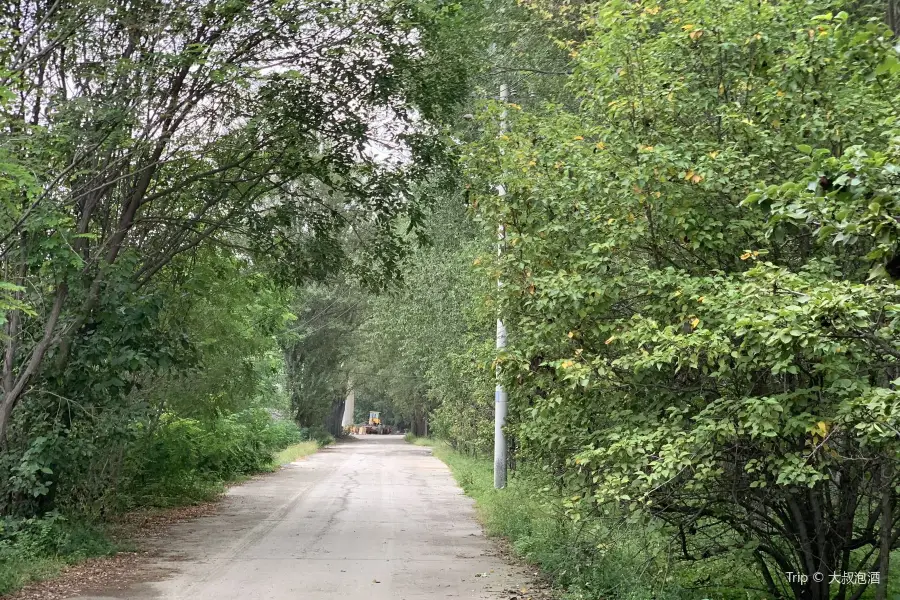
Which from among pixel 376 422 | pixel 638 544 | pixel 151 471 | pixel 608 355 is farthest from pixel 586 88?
pixel 376 422

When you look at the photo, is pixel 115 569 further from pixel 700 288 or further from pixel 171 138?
pixel 700 288

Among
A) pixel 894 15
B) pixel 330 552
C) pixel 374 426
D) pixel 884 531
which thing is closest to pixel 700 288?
pixel 884 531

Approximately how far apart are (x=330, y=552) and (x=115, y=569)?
2.80 metres

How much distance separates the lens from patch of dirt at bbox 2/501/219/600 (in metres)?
8.81

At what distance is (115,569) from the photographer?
10281 millimetres

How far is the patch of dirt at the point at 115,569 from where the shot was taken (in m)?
8.81

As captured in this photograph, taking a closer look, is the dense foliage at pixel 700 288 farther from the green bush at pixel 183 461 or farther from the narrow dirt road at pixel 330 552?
the green bush at pixel 183 461

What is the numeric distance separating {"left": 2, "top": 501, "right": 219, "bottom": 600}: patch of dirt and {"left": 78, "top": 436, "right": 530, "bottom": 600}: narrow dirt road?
0.21 m

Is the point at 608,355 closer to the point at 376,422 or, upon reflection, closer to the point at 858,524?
the point at 858,524

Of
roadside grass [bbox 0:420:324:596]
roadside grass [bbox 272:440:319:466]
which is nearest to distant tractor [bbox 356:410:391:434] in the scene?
roadside grass [bbox 272:440:319:466]
